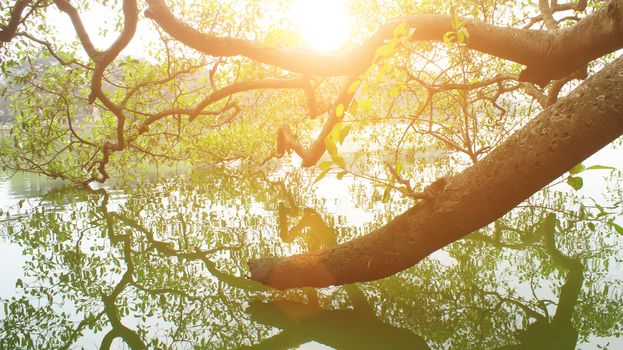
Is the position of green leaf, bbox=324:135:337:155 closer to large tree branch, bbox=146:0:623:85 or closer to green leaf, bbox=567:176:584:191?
green leaf, bbox=567:176:584:191

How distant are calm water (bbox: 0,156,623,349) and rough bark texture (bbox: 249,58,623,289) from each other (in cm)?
75

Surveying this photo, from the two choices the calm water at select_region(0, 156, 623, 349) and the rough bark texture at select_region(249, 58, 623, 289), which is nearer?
the rough bark texture at select_region(249, 58, 623, 289)

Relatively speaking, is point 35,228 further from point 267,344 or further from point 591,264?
point 591,264

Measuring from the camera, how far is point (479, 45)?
489 cm

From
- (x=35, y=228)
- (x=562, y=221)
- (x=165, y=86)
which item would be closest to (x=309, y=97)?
(x=562, y=221)

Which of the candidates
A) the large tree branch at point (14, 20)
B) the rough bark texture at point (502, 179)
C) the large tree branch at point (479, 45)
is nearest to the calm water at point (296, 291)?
the rough bark texture at point (502, 179)

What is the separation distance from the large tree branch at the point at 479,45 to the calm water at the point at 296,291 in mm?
1509

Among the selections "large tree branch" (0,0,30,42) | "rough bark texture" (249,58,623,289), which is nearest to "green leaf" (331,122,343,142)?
"rough bark texture" (249,58,623,289)

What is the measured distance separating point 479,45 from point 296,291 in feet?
11.6

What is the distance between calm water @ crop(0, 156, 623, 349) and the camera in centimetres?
386

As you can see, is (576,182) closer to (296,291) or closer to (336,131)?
(336,131)

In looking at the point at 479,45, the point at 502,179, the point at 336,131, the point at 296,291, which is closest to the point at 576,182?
the point at 502,179

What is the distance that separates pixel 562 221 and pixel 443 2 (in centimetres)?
560

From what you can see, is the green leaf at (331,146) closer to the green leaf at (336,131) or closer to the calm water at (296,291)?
the green leaf at (336,131)
